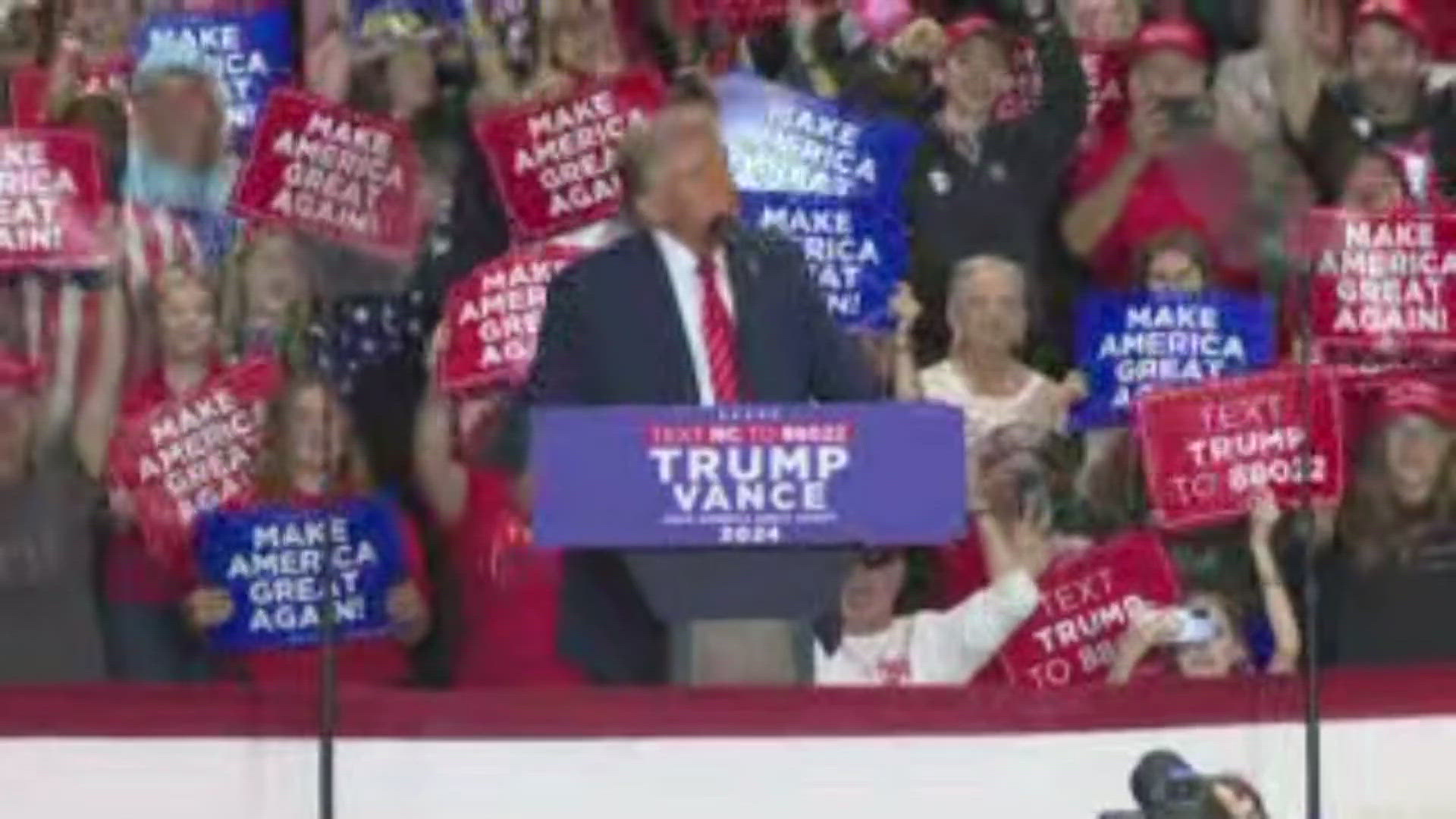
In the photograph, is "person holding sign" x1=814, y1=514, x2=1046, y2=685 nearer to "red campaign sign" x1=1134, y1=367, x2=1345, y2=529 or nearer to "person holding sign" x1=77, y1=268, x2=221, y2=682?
"red campaign sign" x1=1134, y1=367, x2=1345, y2=529

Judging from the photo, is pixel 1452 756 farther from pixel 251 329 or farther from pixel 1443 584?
pixel 251 329

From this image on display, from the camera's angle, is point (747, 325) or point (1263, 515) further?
point (1263, 515)

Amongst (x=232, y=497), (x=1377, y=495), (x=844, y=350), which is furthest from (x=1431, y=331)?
(x=232, y=497)

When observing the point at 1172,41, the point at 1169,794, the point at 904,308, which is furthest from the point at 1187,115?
the point at 1169,794

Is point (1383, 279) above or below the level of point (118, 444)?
above

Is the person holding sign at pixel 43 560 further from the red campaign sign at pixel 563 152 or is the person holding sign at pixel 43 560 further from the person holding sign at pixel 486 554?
the red campaign sign at pixel 563 152

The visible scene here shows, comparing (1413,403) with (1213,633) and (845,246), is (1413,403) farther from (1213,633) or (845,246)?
(845,246)

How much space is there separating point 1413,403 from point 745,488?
209 centimetres

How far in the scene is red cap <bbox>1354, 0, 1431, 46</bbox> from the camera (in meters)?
11.3

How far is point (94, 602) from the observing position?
9055 millimetres

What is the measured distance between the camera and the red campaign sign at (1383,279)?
10.1 meters

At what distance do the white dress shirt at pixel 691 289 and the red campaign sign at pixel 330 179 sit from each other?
1.54 metres

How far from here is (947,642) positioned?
29.9 ft

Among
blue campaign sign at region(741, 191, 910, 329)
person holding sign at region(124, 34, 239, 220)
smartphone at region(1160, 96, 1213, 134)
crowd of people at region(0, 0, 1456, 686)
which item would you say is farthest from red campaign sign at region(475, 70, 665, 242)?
smartphone at region(1160, 96, 1213, 134)
